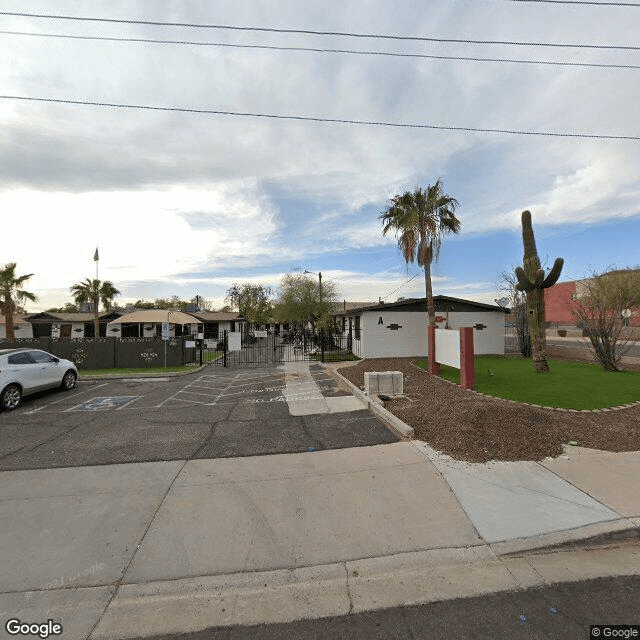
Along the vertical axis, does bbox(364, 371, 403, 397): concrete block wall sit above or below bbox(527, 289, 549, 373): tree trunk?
below

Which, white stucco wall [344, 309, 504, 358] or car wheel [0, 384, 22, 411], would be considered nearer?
car wheel [0, 384, 22, 411]

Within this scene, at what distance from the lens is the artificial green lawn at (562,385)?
8.57 metres

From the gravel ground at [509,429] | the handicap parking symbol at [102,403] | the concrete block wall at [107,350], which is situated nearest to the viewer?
the gravel ground at [509,429]

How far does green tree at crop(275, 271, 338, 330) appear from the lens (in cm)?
3304

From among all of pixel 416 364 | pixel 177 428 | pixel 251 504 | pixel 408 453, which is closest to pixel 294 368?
pixel 416 364

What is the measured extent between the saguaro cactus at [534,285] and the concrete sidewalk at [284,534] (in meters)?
8.38

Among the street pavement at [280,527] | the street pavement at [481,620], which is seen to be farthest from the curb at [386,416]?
the street pavement at [481,620]

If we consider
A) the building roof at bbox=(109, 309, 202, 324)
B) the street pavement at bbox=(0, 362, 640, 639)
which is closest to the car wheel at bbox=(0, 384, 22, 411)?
the street pavement at bbox=(0, 362, 640, 639)

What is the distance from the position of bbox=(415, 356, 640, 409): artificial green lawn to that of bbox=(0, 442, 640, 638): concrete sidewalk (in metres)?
3.57

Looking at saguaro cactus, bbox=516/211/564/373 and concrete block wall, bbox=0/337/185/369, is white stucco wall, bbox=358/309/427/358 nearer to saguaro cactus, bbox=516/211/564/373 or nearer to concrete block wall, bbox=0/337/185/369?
saguaro cactus, bbox=516/211/564/373

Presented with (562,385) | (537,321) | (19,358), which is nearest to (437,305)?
(537,321)

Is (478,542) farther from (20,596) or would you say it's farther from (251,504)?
(20,596)

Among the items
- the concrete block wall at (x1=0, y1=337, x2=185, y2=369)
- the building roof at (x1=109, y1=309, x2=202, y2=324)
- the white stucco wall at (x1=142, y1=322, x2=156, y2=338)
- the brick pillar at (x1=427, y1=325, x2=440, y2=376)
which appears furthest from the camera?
the white stucco wall at (x1=142, y1=322, x2=156, y2=338)

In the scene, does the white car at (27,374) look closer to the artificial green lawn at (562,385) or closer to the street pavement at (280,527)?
the street pavement at (280,527)
